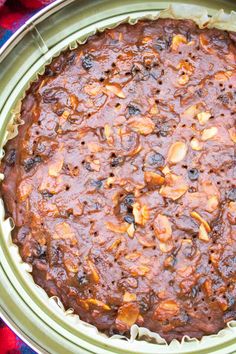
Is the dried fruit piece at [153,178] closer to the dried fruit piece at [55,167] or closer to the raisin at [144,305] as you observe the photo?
the dried fruit piece at [55,167]

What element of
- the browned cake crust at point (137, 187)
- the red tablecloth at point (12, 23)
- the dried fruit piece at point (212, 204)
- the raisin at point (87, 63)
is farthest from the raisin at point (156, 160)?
the red tablecloth at point (12, 23)

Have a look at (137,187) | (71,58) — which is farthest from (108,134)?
(71,58)

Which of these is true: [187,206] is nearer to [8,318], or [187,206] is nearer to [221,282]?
[221,282]

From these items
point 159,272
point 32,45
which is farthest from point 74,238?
point 32,45

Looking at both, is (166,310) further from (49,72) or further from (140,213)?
(49,72)

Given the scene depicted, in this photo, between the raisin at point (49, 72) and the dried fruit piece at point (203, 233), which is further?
the raisin at point (49, 72)

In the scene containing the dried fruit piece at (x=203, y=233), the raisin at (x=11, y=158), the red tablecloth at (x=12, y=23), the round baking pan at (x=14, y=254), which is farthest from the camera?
the red tablecloth at (x=12, y=23)

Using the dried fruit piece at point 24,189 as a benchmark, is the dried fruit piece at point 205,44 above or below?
above

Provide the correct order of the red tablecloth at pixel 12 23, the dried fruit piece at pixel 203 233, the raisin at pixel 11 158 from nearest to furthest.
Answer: the dried fruit piece at pixel 203 233 → the raisin at pixel 11 158 → the red tablecloth at pixel 12 23
